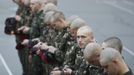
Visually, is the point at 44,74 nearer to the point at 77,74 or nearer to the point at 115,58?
the point at 77,74

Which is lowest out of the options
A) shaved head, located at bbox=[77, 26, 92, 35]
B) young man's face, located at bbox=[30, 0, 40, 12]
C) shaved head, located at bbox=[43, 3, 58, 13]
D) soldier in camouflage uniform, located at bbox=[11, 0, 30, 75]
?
soldier in camouflage uniform, located at bbox=[11, 0, 30, 75]

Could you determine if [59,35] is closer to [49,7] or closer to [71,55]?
[71,55]

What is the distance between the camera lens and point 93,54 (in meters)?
4.84

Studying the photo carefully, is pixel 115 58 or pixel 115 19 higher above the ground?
pixel 115 58

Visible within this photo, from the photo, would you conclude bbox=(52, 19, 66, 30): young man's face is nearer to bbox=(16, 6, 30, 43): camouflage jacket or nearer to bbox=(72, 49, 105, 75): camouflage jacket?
bbox=(72, 49, 105, 75): camouflage jacket

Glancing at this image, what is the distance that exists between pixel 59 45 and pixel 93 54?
4.54 ft

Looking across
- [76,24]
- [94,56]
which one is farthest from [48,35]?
[94,56]

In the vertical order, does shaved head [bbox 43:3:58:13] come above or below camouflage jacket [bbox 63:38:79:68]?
above

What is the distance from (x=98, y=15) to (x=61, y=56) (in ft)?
34.4

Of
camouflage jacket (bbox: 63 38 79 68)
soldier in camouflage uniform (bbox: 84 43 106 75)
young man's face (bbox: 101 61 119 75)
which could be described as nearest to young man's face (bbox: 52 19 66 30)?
camouflage jacket (bbox: 63 38 79 68)

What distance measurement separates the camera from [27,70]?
819 centimetres

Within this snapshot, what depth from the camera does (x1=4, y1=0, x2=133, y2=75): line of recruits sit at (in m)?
4.82

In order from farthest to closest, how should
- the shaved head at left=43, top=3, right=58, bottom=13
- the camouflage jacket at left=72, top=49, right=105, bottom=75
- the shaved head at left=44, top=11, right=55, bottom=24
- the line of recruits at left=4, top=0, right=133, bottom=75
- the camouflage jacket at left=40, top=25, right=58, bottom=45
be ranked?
the shaved head at left=43, top=3, right=58, bottom=13, the camouflage jacket at left=40, top=25, right=58, bottom=45, the shaved head at left=44, top=11, right=55, bottom=24, the camouflage jacket at left=72, top=49, right=105, bottom=75, the line of recruits at left=4, top=0, right=133, bottom=75

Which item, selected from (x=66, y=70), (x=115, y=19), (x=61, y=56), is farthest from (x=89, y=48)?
(x=115, y=19)
